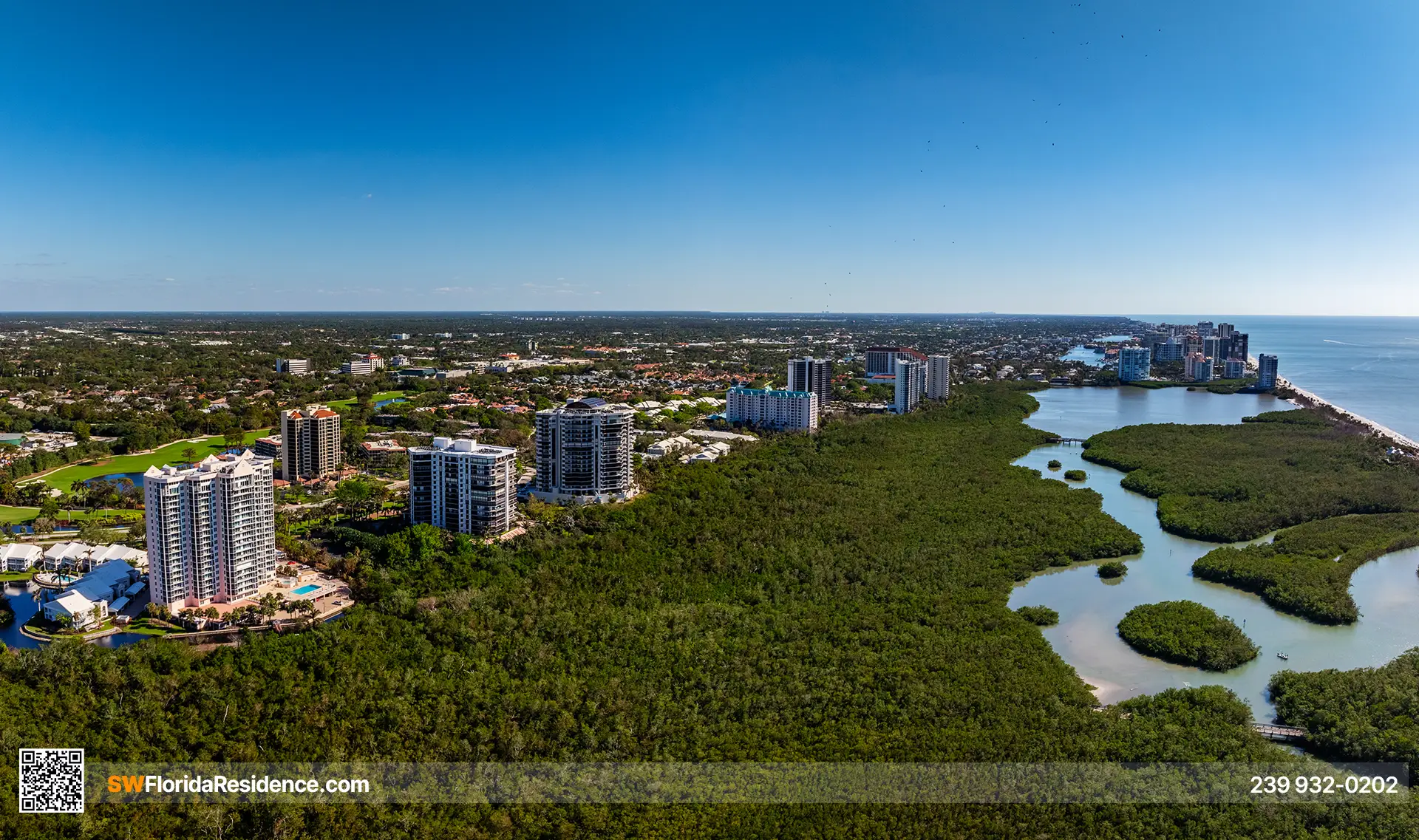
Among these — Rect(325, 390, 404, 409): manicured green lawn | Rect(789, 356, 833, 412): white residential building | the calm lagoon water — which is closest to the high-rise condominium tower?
the calm lagoon water

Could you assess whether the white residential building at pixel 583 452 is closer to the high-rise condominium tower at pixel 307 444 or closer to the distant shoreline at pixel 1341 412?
the high-rise condominium tower at pixel 307 444

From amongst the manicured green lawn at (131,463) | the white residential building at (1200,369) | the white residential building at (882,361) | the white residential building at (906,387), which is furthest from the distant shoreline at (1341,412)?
the manicured green lawn at (131,463)

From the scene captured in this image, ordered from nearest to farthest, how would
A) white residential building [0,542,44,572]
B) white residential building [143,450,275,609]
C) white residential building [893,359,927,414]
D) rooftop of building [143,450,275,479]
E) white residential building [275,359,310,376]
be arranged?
white residential building [143,450,275,609]
rooftop of building [143,450,275,479]
white residential building [0,542,44,572]
white residential building [893,359,927,414]
white residential building [275,359,310,376]

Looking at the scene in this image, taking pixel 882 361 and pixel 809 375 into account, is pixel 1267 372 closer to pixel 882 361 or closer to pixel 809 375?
pixel 882 361

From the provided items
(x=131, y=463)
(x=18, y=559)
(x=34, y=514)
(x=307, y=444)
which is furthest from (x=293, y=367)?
(x=18, y=559)

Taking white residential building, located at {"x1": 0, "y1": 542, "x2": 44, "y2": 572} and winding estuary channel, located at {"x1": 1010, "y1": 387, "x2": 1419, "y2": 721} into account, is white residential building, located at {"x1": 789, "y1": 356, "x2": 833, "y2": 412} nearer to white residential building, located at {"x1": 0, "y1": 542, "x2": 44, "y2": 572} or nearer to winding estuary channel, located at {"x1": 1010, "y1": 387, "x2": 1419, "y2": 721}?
winding estuary channel, located at {"x1": 1010, "y1": 387, "x2": 1419, "y2": 721}

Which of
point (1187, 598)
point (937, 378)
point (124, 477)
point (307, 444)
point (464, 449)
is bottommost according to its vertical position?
point (1187, 598)

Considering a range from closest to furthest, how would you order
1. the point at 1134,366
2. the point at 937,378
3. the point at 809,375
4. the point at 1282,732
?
1. the point at 1282,732
2. the point at 809,375
3. the point at 937,378
4. the point at 1134,366
